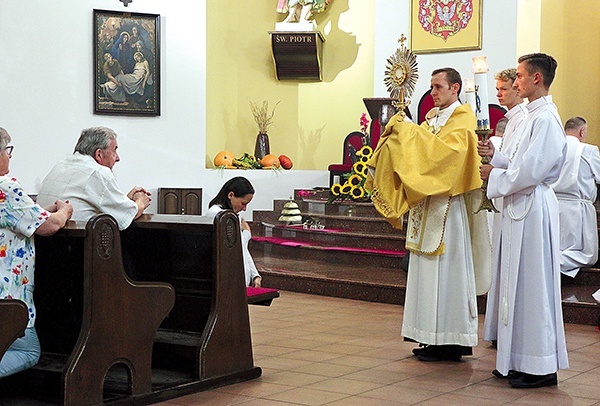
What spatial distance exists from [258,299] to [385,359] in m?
0.96

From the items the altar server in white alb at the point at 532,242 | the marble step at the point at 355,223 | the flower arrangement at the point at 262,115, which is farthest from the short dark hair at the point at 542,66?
the flower arrangement at the point at 262,115

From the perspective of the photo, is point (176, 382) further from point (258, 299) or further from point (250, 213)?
point (250, 213)

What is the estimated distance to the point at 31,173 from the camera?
1093 cm

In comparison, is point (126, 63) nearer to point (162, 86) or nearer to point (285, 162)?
point (162, 86)

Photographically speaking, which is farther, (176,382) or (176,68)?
(176,68)

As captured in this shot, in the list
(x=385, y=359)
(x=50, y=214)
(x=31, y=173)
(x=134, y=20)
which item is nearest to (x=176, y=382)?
(x=50, y=214)

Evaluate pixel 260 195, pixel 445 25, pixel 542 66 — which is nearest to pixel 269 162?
pixel 260 195

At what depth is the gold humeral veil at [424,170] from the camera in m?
5.74

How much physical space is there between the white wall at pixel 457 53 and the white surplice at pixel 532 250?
654 centimetres

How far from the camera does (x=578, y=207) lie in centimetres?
864

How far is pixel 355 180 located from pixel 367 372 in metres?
5.88

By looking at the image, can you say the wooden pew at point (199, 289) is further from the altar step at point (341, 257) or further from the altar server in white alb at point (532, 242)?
the altar step at point (341, 257)

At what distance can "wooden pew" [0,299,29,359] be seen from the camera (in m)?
4.19

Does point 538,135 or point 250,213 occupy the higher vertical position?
point 538,135
